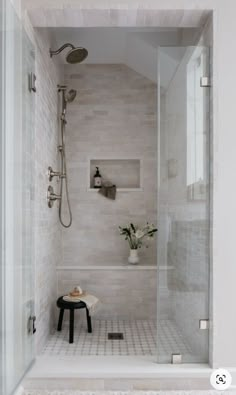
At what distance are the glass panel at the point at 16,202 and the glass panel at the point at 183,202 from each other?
85cm

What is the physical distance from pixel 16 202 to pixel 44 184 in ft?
2.98

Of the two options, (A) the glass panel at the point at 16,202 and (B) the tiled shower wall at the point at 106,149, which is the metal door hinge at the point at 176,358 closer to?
(A) the glass panel at the point at 16,202

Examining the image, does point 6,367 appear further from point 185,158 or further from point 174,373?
point 185,158

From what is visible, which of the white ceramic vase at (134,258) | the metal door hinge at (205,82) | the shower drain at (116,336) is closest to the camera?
the metal door hinge at (205,82)

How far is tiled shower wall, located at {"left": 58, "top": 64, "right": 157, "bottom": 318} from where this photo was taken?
170 inches

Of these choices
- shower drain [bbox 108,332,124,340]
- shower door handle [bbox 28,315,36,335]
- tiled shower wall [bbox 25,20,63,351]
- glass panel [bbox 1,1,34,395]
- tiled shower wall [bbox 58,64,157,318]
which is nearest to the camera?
glass panel [bbox 1,1,34,395]

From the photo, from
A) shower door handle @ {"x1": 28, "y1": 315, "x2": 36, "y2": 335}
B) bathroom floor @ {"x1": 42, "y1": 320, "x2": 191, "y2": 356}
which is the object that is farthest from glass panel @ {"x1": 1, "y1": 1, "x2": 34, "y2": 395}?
bathroom floor @ {"x1": 42, "y1": 320, "x2": 191, "y2": 356}

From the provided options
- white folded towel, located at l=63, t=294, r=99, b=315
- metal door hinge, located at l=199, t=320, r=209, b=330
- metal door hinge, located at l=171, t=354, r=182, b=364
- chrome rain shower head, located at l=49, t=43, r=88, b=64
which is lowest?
metal door hinge, located at l=171, t=354, r=182, b=364

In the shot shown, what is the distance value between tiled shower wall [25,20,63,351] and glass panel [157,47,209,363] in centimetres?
86

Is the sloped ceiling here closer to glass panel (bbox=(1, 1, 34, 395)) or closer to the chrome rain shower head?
the chrome rain shower head

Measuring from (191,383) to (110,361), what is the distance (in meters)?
0.54

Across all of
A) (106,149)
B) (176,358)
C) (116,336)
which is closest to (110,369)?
(176,358)

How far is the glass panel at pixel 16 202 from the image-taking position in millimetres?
2127

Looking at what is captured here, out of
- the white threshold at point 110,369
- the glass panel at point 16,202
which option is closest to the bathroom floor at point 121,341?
the white threshold at point 110,369
